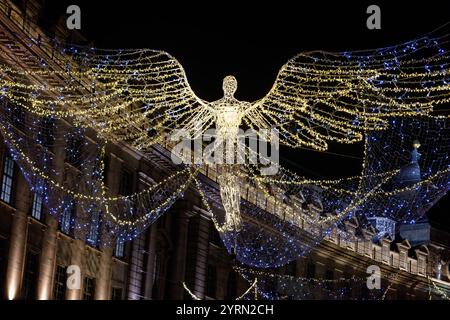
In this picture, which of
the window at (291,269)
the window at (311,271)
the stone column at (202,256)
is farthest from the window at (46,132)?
the window at (311,271)

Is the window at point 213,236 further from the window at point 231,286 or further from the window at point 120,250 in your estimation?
the window at point 120,250

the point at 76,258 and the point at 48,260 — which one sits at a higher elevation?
the point at 76,258

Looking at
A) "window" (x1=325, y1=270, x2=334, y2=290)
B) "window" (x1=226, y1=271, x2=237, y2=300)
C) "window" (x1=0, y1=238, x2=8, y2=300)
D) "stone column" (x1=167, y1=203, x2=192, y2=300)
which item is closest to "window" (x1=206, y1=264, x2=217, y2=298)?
"window" (x1=226, y1=271, x2=237, y2=300)

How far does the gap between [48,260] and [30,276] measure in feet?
3.63

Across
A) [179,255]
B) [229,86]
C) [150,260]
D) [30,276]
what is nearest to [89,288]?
[30,276]

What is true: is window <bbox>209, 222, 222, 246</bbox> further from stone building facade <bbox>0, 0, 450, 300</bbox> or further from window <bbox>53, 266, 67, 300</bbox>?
window <bbox>53, 266, 67, 300</bbox>

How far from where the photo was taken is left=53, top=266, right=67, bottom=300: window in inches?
1485

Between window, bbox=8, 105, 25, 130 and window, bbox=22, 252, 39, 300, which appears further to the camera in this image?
window, bbox=22, 252, 39, 300

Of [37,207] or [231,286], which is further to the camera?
[231,286]

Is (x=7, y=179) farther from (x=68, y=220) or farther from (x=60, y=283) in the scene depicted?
(x=60, y=283)

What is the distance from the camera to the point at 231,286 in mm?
54281

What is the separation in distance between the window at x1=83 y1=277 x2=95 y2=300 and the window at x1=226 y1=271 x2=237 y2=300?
1381 cm

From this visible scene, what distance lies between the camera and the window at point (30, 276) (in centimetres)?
3572
